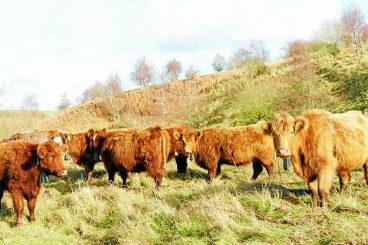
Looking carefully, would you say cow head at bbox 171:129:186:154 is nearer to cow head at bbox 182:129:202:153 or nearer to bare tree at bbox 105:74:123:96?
cow head at bbox 182:129:202:153

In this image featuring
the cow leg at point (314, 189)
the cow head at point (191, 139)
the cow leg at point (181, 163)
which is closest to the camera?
the cow leg at point (314, 189)

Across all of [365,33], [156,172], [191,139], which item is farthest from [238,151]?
[365,33]

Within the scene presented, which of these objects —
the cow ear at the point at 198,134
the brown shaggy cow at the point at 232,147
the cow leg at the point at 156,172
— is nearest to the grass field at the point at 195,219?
the cow leg at the point at 156,172

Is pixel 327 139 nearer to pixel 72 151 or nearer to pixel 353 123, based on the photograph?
pixel 353 123

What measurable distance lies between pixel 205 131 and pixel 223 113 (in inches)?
1098

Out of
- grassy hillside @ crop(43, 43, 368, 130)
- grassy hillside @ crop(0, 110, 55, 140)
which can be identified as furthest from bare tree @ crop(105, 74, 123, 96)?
grassy hillside @ crop(0, 110, 55, 140)

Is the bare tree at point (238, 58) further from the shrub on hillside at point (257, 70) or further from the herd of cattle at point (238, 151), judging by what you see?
the herd of cattle at point (238, 151)

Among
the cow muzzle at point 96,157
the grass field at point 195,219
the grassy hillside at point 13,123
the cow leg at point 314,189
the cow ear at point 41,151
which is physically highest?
the grassy hillside at point 13,123

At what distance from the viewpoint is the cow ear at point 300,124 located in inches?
285

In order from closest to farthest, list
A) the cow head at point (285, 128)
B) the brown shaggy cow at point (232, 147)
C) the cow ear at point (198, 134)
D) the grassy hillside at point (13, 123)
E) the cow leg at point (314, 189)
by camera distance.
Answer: the cow leg at point (314, 189) → the cow head at point (285, 128) → the brown shaggy cow at point (232, 147) → the cow ear at point (198, 134) → the grassy hillside at point (13, 123)

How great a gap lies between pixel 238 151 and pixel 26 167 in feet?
20.5

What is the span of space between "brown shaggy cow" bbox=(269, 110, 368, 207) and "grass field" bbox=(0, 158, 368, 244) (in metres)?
0.43

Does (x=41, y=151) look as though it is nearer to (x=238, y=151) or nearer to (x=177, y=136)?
(x=177, y=136)

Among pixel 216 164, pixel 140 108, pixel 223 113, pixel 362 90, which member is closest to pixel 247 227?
pixel 216 164
